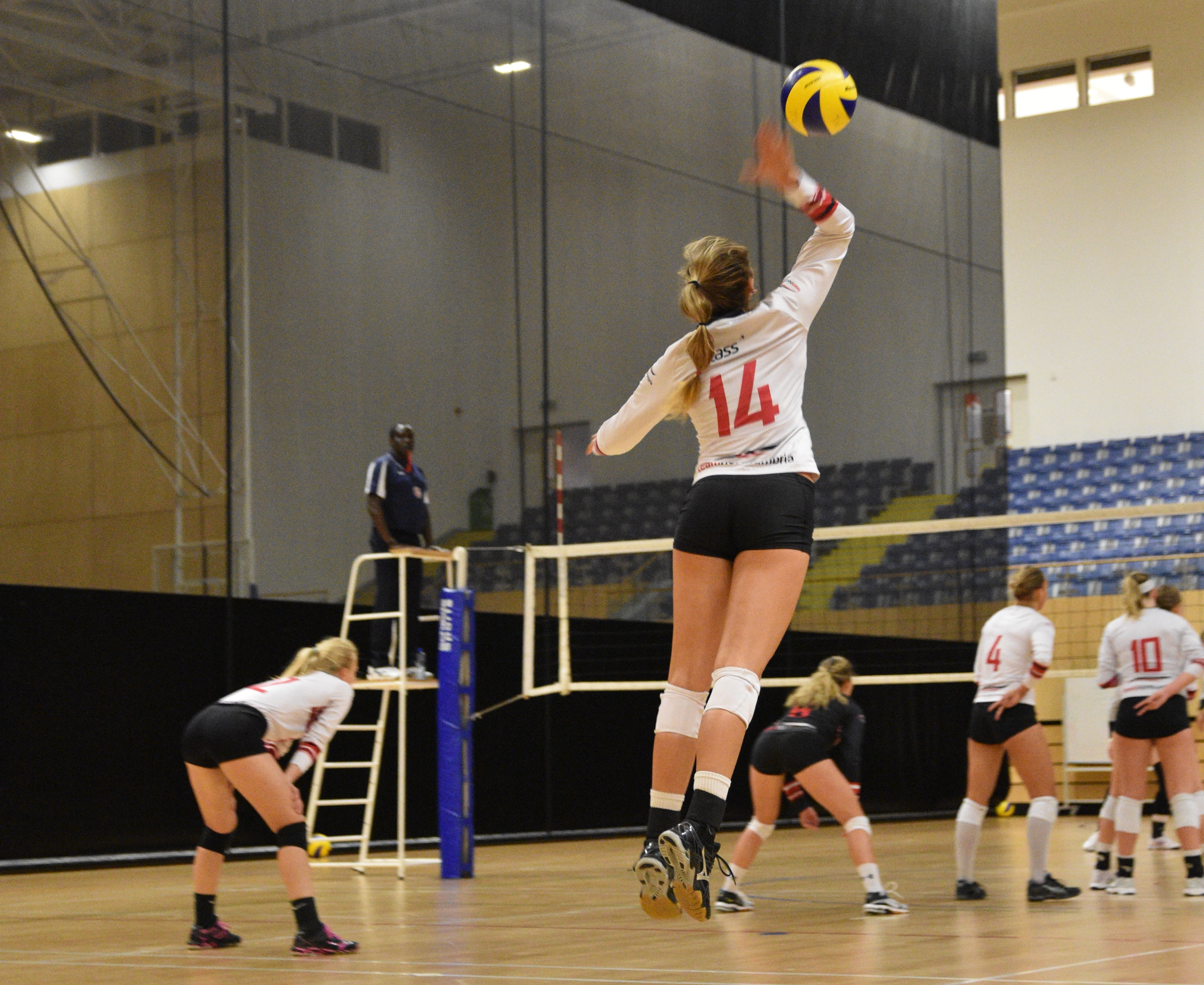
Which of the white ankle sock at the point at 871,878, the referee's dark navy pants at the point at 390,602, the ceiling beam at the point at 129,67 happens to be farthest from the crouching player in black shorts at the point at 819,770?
the ceiling beam at the point at 129,67

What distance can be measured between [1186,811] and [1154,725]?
0.40 m

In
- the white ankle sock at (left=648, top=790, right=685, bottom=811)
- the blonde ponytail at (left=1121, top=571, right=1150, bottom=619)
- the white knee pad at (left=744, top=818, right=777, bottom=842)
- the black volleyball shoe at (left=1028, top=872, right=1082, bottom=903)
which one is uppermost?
the blonde ponytail at (left=1121, top=571, right=1150, bottom=619)

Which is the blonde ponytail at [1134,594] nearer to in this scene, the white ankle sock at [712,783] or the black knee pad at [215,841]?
the black knee pad at [215,841]

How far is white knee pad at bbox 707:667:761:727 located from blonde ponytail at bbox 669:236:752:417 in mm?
608

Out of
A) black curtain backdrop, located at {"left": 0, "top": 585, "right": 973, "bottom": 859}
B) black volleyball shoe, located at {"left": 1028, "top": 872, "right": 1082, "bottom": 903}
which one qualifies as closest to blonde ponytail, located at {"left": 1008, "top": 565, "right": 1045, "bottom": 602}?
black volleyball shoe, located at {"left": 1028, "top": 872, "right": 1082, "bottom": 903}

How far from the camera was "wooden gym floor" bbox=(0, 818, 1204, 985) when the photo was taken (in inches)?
190

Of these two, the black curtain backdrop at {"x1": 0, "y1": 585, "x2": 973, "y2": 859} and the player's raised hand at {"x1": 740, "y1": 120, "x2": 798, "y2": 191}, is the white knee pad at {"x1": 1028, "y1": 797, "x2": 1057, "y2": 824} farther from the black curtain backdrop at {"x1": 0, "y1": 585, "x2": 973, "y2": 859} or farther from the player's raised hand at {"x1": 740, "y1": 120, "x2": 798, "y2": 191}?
the black curtain backdrop at {"x1": 0, "y1": 585, "x2": 973, "y2": 859}

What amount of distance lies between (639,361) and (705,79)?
10.5 ft

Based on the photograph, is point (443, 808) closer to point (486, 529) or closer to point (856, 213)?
point (486, 529)

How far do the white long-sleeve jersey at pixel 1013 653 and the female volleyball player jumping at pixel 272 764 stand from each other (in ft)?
9.43

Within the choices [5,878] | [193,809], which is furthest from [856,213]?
[5,878]

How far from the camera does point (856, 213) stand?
17.6m

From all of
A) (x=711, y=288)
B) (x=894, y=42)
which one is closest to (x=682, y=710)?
(x=711, y=288)

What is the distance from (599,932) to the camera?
20.4 feet
